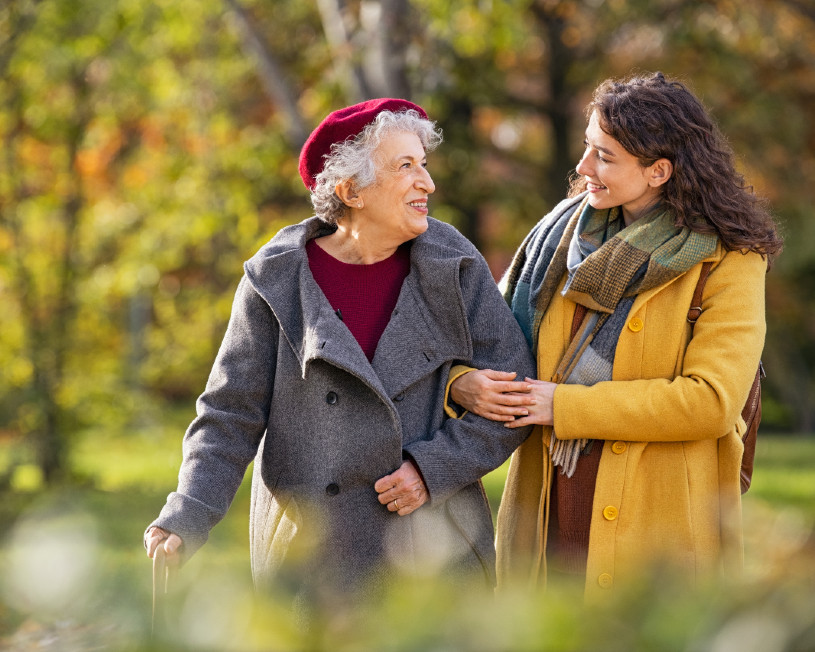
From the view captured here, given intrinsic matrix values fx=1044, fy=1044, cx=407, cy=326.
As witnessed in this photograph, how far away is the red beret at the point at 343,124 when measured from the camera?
2779 mm

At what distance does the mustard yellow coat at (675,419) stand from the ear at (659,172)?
25cm

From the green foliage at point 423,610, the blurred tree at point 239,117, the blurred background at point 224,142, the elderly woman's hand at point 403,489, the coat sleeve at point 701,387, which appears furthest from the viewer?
the blurred tree at point 239,117

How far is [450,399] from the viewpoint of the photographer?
2877mm

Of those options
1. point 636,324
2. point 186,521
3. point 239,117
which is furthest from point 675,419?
point 239,117

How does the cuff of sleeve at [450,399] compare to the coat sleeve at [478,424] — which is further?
the cuff of sleeve at [450,399]

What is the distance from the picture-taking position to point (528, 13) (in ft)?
39.3

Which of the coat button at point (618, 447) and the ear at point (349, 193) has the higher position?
the ear at point (349, 193)

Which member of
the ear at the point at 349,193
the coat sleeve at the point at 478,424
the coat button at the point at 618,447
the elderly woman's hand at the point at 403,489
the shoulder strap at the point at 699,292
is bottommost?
the elderly woman's hand at the point at 403,489

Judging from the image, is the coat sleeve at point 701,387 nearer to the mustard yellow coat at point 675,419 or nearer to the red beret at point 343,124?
the mustard yellow coat at point 675,419

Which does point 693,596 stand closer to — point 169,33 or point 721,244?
point 721,244

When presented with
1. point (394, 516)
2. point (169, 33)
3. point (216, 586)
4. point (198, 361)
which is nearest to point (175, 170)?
point (169, 33)

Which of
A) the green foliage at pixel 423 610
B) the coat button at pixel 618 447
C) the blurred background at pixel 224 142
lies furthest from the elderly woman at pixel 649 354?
the blurred background at pixel 224 142

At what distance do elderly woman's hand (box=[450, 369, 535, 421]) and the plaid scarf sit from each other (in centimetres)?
14

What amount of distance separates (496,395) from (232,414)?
71cm
